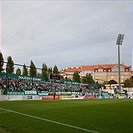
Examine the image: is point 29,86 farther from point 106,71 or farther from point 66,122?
point 106,71

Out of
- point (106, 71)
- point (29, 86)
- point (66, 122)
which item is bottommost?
point (66, 122)

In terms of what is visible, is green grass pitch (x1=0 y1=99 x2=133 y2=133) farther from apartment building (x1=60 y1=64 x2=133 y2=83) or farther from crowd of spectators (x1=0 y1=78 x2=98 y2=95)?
apartment building (x1=60 y1=64 x2=133 y2=83)

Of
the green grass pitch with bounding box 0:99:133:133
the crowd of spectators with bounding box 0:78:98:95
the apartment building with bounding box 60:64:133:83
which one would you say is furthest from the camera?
the apartment building with bounding box 60:64:133:83

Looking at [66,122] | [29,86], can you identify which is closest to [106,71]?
[29,86]

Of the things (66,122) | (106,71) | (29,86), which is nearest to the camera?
(66,122)

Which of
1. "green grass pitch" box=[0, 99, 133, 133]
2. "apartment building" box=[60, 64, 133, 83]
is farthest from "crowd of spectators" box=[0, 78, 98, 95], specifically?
"apartment building" box=[60, 64, 133, 83]

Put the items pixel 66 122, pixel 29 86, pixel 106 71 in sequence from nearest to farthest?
pixel 66 122 → pixel 29 86 → pixel 106 71

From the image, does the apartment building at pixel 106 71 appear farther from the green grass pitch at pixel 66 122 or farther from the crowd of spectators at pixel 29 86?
the green grass pitch at pixel 66 122

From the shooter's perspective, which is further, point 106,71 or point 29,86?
point 106,71

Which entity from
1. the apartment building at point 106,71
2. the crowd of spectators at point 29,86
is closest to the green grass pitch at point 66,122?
the crowd of spectators at point 29,86

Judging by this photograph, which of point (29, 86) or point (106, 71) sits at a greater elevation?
point (106, 71)

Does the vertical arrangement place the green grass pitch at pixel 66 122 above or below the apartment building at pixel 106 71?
below

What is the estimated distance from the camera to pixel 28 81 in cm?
5072

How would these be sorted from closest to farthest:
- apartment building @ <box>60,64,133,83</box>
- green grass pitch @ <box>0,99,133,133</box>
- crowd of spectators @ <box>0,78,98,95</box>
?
green grass pitch @ <box>0,99,133,133</box> → crowd of spectators @ <box>0,78,98,95</box> → apartment building @ <box>60,64,133,83</box>
